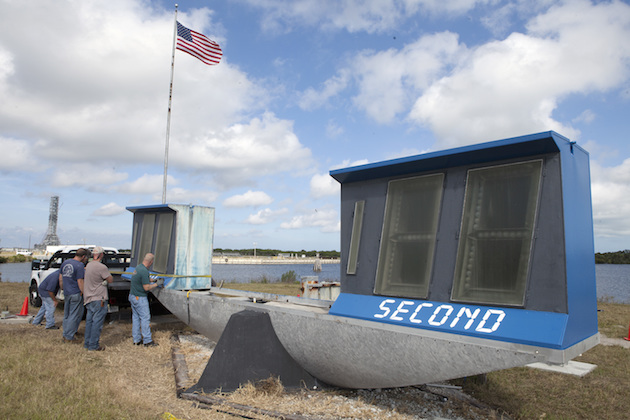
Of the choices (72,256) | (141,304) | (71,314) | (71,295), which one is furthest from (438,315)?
(72,256)

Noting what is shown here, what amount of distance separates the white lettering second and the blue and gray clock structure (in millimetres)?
15

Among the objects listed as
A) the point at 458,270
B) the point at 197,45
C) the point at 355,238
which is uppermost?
the point at 197,45

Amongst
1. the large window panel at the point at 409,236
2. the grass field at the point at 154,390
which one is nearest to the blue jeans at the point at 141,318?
the grass field at the point at 154,390

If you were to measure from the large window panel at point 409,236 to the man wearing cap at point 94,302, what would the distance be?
222 inches

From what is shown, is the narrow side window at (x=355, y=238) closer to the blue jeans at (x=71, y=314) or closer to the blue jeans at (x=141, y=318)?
the blue jeans at (x=141, y=318)

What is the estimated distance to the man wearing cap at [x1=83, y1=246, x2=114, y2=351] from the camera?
824 cm

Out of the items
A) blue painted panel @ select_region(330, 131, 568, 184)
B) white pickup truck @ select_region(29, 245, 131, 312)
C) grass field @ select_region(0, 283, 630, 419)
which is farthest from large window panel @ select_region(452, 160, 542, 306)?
white pickup truck @ select_region(29, 245, 131, 312)

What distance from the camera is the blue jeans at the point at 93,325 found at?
8.23 m

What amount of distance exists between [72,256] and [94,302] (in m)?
5.48

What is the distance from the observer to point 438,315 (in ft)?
16.4

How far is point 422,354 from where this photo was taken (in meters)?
4.82

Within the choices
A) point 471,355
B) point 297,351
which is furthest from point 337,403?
point 471,355

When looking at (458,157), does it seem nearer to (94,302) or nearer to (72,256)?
(94,302)

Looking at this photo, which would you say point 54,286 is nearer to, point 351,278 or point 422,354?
point 351,278
